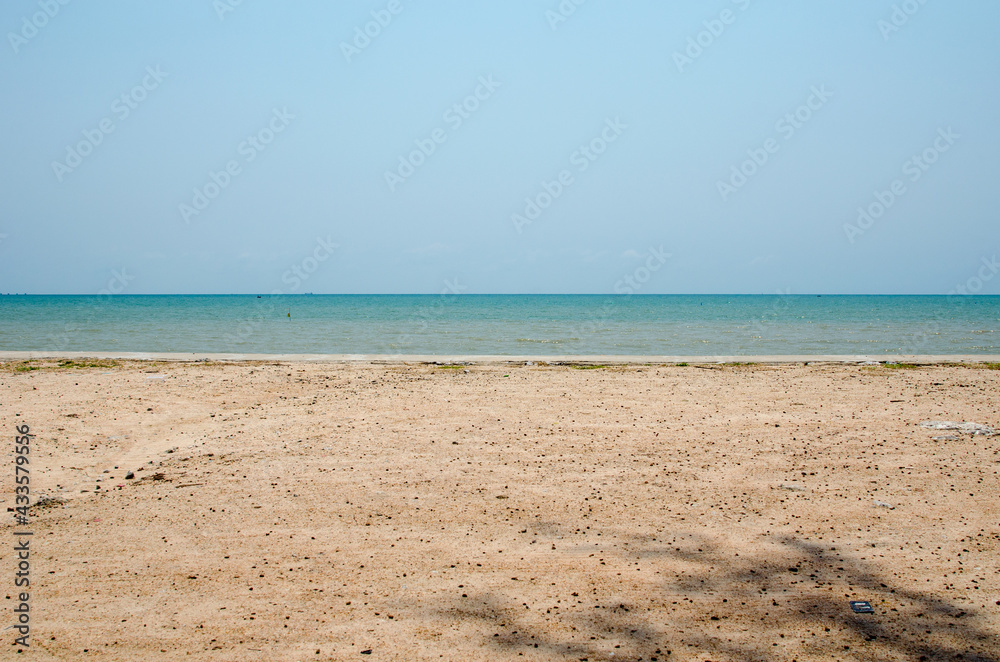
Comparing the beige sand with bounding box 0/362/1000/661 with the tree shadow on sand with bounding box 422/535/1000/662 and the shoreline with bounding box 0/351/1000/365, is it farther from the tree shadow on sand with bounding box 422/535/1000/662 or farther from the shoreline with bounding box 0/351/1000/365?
the shoreline with bounding box 0/351/1000/365

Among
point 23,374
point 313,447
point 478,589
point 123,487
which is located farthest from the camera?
point 23,374

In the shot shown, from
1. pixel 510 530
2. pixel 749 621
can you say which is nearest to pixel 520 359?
pixel 510 530

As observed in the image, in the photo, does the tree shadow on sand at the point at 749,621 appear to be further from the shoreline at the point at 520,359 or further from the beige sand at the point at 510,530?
the shoreline at the point at 520,359

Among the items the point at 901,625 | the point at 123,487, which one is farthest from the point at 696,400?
the point at 123,487

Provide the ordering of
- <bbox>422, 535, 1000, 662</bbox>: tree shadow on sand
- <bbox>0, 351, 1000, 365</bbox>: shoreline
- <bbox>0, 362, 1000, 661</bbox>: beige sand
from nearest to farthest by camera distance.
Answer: <bbox>422, 535, 1000, 662</bbox>: tree shadow on sand
<bbox>0, 362, 1000, 661</bbox>: beige sand
<bbox>0, 351, 1000, 365</bbox>: shoreline

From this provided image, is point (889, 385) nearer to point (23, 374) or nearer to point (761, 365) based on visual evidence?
point (761, 365)

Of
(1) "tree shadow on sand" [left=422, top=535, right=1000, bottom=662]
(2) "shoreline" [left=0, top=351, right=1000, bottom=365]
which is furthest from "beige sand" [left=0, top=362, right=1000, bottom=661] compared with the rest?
(2) "shoreline" [left=0, top=351, right=1000, bottom=365]

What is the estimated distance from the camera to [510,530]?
5219 millimetres

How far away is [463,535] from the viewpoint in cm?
513

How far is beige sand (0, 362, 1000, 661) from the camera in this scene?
3756 mm

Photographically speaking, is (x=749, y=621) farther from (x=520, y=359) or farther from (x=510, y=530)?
(x=520, y=359)

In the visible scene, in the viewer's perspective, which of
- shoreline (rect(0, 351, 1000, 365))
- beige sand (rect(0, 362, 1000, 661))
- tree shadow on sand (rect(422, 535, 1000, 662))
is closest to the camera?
tree shadow on sand (rect(422, 535, 1000, 662))

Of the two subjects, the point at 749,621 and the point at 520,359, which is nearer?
the point at 749,621

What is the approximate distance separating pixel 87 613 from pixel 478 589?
2370mm
